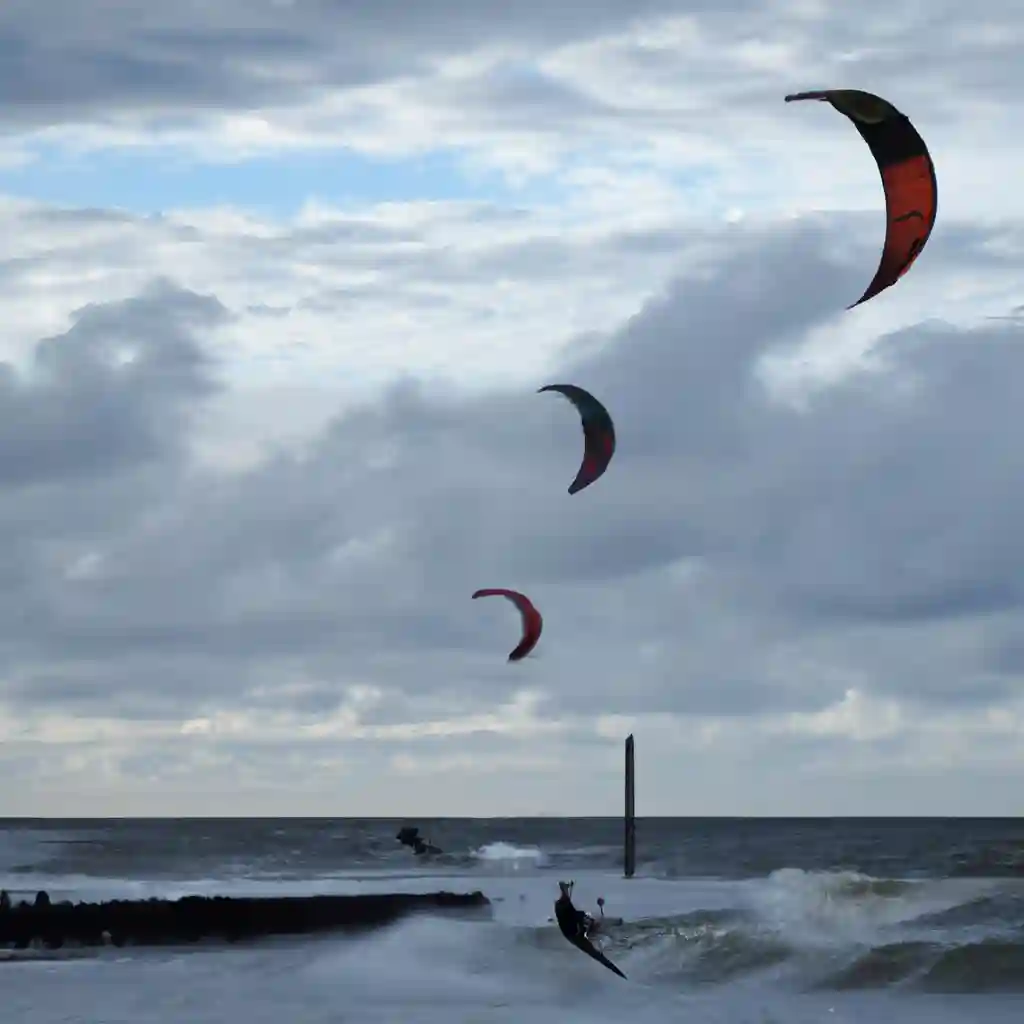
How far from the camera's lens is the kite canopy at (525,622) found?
1785 inches

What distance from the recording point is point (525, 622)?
46.1 m

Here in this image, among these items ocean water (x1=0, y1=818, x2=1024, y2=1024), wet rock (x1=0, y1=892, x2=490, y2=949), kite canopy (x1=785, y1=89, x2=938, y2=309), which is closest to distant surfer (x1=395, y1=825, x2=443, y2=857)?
ocean water (x1=0, y1=818, x2=1024, y2=1024)

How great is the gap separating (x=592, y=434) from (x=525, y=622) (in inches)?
320

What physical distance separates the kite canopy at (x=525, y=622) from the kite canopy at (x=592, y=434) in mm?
6913

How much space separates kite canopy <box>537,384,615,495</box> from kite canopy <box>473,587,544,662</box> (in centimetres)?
691

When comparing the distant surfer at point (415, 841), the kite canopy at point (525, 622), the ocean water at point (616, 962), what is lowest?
the ocean water at point (616, 962)

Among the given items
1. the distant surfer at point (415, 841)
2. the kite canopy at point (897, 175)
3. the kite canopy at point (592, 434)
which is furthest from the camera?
the distant surfer at point (415, 841)

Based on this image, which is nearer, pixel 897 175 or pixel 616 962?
pixel 897 175

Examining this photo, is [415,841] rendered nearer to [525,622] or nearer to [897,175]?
[525,622]

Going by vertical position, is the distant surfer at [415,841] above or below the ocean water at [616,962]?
above

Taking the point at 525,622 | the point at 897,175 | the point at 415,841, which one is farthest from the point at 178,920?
the point at 415,841

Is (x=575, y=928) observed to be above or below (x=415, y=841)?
below

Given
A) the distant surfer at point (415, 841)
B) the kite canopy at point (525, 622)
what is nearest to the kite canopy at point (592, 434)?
the kite canopy at point (525, 622)

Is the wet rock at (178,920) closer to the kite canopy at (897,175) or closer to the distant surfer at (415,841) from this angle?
the kite canopy at (897,175)
